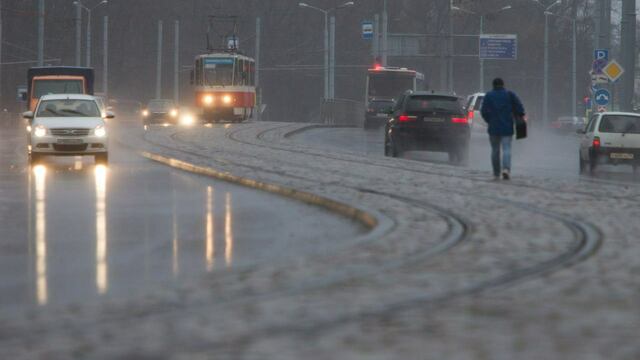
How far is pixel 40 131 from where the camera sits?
27.1 m

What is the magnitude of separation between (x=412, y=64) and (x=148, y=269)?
310 feet

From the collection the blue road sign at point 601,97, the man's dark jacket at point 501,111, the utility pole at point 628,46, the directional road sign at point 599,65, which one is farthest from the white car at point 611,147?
the blue road sign at point 601,97

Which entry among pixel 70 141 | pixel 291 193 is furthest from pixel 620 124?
pixel 291 193

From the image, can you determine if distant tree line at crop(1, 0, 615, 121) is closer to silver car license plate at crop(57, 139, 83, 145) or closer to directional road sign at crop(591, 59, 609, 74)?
directional road sign at crop(591, 59, 609, 74)

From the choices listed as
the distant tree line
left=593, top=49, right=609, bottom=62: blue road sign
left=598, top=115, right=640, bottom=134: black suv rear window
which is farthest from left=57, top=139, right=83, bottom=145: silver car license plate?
the distant tree line

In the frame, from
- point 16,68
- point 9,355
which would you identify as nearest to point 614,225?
point 9,355

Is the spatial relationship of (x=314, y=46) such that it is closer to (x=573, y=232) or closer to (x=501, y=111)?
Answer: (x=501, y=111)

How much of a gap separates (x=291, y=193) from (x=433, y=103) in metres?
13.3

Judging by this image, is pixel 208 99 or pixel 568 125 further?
pixel 568 125

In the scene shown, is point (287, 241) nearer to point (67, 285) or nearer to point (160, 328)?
point (67, 285)

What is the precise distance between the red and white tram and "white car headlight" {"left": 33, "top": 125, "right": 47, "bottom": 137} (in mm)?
29627

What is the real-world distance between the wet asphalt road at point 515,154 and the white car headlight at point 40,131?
7763 millimetres

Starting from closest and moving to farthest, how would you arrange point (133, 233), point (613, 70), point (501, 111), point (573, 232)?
point (573, 232) < point (133, 233) < point (501, 111) < point (613, 70)

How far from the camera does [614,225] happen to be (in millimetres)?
13398
